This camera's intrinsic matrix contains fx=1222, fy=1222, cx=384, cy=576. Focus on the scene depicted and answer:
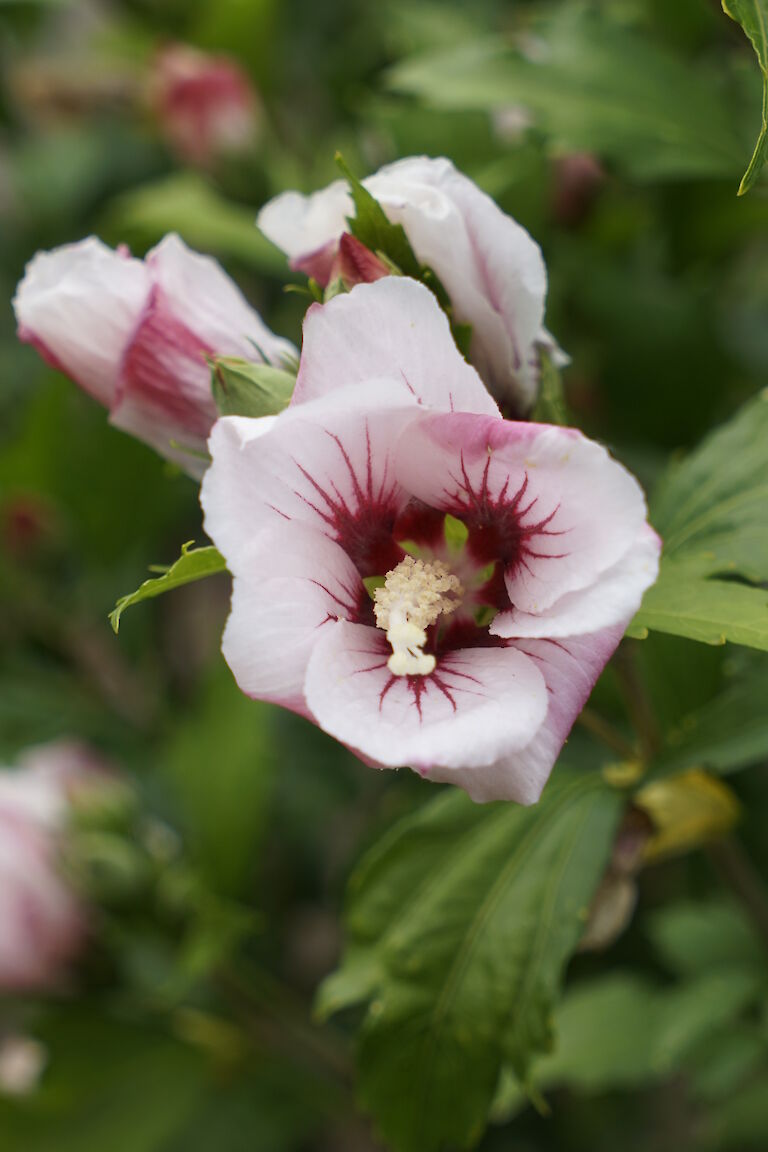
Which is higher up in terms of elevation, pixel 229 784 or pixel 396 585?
pixel 396 585

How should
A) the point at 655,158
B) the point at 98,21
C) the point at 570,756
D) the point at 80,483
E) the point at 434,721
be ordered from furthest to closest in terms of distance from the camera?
the point at 98,21
the point at 80,483
the point at 570,756
the point at 655,158
the point at 434,721

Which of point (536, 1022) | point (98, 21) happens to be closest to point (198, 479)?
point (536, 1022)

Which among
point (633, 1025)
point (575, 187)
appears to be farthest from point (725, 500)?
point (575, 187)

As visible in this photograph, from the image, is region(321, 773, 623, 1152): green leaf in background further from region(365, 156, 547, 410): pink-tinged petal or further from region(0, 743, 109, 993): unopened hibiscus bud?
region(0, 743, 109, 993): unopened hibiscus bud

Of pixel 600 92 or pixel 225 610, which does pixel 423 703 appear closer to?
pixel 600 92

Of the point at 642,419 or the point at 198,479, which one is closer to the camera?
the point at 198,479

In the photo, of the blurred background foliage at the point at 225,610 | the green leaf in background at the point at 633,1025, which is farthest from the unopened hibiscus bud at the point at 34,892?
the green leaf in background at the point at 633,1025

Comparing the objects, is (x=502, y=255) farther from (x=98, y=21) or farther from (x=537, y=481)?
(x=98, y=21)
